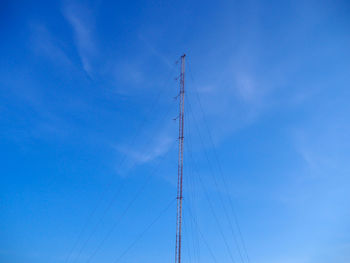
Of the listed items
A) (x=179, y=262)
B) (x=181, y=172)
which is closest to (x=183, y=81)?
(x=181, y=172)

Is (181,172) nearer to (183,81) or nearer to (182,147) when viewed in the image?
(182,147)

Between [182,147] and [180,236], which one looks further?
[182,147]

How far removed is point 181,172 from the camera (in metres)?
26.1

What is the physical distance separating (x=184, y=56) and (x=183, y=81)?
9.74 feet

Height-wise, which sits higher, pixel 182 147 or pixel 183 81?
pixel 183 81

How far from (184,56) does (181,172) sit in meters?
13.5

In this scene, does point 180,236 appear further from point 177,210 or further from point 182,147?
point 182,147

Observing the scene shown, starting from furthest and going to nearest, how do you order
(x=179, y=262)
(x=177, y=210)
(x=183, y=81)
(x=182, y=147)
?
1. (x=183, y=81)
2. (x=182, y=147)
3. (x=177, y=210)
4. (x=179, y=262)

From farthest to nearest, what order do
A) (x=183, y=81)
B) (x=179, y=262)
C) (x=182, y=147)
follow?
(x=183, y=81) < (x=182, y=147) < (x=179, y=262)

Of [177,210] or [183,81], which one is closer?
[177,210]

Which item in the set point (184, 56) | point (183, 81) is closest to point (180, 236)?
point (183, 81)

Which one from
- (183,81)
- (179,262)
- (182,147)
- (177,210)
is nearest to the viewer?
(179,262)

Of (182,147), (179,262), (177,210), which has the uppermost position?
(182,147)

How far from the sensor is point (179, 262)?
22.0 m
